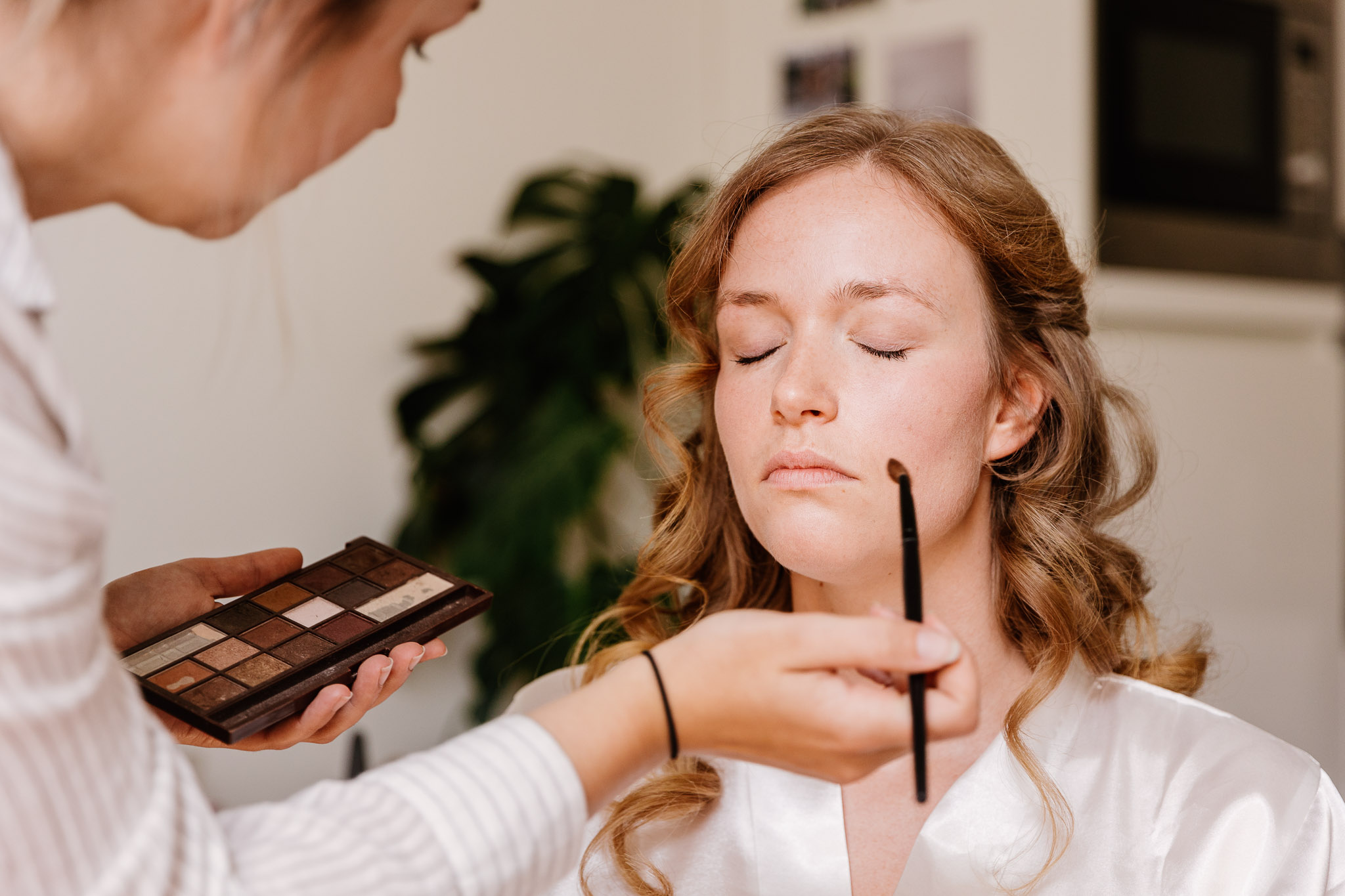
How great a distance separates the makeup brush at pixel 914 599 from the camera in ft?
1.99

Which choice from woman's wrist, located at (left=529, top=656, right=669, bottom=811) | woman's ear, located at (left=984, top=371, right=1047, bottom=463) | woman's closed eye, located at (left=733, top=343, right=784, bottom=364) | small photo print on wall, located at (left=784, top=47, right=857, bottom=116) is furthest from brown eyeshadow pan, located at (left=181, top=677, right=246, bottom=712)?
small photo print on wall, located at (left=784, top=47, right=857, bottom=116)

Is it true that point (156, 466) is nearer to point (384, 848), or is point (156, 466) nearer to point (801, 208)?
point (801, 208)

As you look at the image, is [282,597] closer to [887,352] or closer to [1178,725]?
[887,352]

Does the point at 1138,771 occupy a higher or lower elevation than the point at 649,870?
higher

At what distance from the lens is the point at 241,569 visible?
36.2 inches

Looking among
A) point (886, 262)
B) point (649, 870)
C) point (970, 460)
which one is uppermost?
point (886, 262)

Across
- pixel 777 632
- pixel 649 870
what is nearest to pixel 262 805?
pixel 777 632

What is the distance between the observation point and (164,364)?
1747 mm

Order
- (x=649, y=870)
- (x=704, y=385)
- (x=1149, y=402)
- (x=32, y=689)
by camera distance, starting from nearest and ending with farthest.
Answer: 1. (x=32, y=689)
2. (x=649, y=870)
3. (x=704, y=385)
4. (x=1149, y=402)

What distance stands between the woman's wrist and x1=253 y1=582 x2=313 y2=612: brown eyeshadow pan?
35 centimetres

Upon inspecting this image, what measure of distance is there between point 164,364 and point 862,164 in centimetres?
119

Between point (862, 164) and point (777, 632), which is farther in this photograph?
point (862, 164)

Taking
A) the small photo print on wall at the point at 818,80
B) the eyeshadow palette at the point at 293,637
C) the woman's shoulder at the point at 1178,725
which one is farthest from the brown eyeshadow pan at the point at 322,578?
the small photo print on wall at the point at 818,80

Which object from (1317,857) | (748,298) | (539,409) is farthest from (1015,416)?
(539,409)
